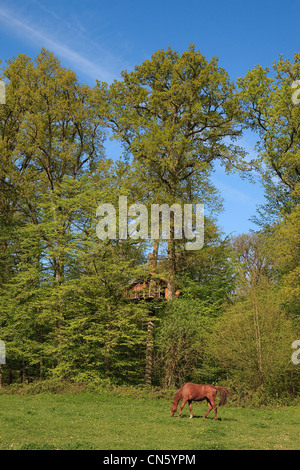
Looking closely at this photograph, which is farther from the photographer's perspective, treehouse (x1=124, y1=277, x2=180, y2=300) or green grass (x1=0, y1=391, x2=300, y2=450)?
treehouse (x1=124, y1=277, x2=180, y2=300)

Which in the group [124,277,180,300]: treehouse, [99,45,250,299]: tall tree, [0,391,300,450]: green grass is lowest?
[0,391,300,450]: green grass

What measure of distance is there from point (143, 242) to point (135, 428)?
53.2ft

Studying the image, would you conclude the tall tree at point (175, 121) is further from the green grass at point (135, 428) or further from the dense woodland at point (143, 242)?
the green grass at point (135, 428)

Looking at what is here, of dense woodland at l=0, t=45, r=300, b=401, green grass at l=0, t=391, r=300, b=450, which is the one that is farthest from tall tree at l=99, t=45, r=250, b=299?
green grass at l=0, t=391, r=300, b=450

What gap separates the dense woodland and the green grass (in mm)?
4510

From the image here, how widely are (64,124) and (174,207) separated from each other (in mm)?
11200

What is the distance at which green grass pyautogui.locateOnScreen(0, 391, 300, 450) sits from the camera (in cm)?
1098

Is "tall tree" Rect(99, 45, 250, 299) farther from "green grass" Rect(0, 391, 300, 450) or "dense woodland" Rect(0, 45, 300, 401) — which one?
"green grass" Rect(0, 391, 300, 450)

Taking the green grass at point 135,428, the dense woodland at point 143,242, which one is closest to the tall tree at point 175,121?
the dense woodland at point 143,242

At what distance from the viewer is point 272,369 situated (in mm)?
21297

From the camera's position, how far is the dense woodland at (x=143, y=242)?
2489cm

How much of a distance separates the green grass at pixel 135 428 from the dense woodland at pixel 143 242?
14.8ft

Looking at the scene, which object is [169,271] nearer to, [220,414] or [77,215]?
[77,215]

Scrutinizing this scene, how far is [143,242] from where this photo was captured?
2889cm
